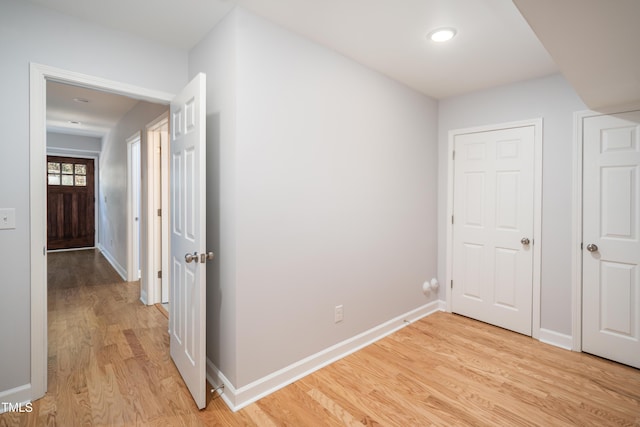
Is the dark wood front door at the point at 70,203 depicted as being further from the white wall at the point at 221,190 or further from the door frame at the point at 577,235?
the door frame at the point at 577,235

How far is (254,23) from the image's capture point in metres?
1.93

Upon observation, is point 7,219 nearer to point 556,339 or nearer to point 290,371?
point 290,371

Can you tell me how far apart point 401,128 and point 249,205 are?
6.06ft

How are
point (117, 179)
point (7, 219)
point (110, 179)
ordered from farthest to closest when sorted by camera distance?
1. point (110, 179)
2. point (117, 179)
3. point (7, 219)

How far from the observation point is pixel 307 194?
224cm

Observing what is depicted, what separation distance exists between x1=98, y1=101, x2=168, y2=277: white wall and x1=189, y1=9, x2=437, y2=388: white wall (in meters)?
1.77

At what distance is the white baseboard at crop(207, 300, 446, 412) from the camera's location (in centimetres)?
193

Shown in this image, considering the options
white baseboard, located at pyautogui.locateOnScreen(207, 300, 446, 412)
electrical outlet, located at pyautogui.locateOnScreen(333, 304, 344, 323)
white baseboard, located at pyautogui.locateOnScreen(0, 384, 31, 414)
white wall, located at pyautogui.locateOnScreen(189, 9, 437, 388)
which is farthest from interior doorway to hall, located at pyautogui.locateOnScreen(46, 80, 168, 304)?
electrical outlet, located at pyautogui.locateOnScreen(333, 304, 344, 323)

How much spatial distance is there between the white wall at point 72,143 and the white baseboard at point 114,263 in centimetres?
212

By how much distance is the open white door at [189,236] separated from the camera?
184cm

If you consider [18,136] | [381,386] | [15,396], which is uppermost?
[18,136]

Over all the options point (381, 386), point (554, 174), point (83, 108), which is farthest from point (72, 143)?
point (554, 174)

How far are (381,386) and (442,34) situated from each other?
240 centimetres

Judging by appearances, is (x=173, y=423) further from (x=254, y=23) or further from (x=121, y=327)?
(x=254, y=23)
